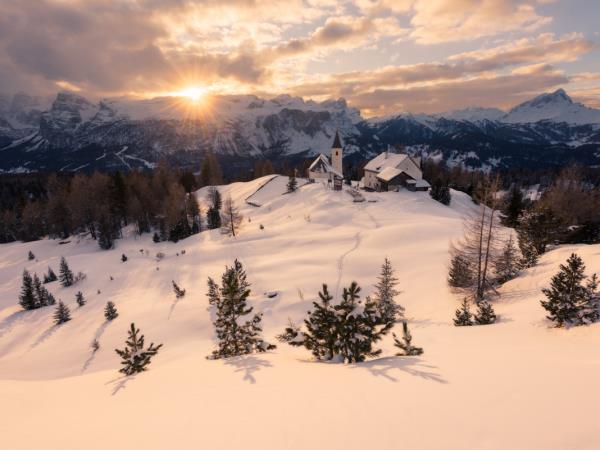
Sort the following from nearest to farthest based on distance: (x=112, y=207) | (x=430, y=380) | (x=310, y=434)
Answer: (x=310, y=434) < (x=430, y=380) < (x=112, y=207)

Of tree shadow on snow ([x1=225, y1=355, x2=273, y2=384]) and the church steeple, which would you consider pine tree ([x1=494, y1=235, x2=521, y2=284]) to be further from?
the church steeple

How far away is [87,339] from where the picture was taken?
25.8 m

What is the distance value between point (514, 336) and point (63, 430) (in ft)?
53.8

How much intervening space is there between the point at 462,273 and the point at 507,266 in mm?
3399

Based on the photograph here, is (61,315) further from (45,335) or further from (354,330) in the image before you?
(354,330)

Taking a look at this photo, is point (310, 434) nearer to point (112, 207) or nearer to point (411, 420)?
point (411, 420)

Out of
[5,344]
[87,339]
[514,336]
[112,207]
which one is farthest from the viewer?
[112,207]

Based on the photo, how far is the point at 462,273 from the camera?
24109 millimetres

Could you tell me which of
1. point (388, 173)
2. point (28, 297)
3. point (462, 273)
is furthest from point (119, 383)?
point (388, 173)

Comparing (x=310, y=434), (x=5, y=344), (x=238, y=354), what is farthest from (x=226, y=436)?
(x=5, y=344)

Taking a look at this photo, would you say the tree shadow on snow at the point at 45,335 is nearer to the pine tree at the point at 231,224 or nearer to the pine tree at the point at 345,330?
the pine tree at the point at 231,224

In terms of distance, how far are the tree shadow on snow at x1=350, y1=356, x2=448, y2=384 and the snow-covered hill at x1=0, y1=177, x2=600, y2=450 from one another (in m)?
0.08

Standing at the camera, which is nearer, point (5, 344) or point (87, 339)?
point (87, 339)

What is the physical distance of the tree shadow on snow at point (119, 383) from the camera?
36.9ft
